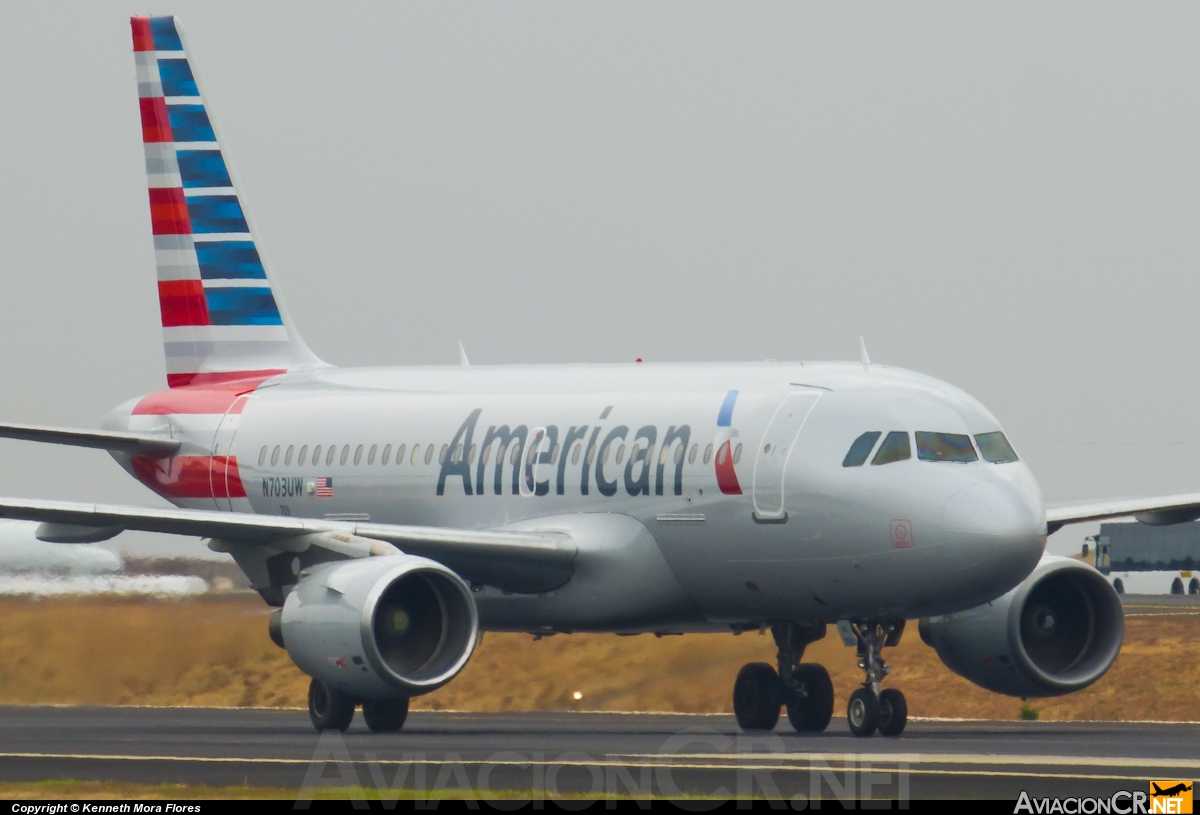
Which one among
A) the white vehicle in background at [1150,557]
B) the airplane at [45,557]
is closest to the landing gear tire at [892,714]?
the airplane at [45,557]

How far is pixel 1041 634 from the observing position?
3106 cm

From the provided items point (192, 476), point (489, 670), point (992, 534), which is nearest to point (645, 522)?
point (992, 534)

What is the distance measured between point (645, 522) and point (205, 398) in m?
10.9

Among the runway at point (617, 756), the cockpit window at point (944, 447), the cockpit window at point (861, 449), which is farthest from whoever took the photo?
the cockpit window at point (861, 449)

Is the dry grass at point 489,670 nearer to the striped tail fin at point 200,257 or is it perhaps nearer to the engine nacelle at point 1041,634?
the engine nacelle at point 1041,634

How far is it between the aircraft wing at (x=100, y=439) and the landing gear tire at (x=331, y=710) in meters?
6.95

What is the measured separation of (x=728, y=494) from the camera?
28.6 meters

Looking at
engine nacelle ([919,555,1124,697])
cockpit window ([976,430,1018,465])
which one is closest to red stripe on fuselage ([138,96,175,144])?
engine nacelle ([919,555,1124,697])

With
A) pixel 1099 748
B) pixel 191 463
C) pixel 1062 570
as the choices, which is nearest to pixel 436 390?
pixel 191 463

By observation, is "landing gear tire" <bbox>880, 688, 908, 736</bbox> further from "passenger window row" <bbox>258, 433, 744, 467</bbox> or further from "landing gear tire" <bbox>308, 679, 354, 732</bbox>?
"landing gear tire" <bbox>308, 679, 354, 732</bbox>

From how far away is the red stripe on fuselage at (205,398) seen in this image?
37.8 meters

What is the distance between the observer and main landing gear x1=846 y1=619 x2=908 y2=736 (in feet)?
92.2

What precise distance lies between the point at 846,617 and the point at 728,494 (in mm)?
2097

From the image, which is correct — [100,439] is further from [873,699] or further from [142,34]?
[873,699]
